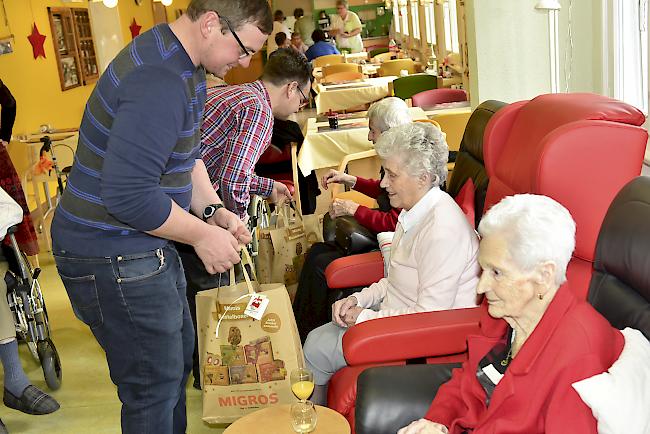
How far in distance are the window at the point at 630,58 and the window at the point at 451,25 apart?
4682 millimetres

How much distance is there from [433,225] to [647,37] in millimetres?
2014

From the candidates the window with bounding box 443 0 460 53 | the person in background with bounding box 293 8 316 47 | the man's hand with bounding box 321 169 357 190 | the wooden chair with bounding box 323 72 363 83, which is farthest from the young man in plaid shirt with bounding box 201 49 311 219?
the person in background with bounding box 293 8 316 47

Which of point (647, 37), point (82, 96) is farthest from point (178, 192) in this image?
point (82, 96)

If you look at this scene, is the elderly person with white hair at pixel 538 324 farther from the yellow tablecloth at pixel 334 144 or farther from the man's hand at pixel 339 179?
the yellow tablecloth at pixel 334 144

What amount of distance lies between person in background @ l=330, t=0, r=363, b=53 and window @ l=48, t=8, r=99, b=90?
13.5ft

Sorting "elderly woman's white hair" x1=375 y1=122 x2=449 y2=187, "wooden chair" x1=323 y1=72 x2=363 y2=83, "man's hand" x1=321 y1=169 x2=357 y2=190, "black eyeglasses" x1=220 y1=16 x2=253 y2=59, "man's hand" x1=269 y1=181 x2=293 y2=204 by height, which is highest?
"black eyeglasses" x1=220 y1=16 x2=253 y2=59

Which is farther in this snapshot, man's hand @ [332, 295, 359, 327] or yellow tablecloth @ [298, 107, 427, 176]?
yellow tablecloth @ [298, 107, 427, 176]

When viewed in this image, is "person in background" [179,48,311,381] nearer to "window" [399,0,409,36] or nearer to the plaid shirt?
the plaid shirt

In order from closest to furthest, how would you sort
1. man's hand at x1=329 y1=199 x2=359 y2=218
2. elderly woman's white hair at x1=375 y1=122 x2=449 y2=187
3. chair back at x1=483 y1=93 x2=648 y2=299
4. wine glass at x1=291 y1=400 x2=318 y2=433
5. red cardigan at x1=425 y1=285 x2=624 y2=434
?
red cardigan at x1=425 y1=285 x2=624 y2=434 → chair back at x1=483 y1=93 x2=648 y2=299 → wine glass at x1=291 y1=400 x2=318 y2=433 → elderly woman's white hair at x1=375 y1=122 x2=449 y2=187 → man's hand at x1=329 y1=199 x2=359 y2=218

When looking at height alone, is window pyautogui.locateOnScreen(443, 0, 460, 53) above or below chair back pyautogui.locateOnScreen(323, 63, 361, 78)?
above

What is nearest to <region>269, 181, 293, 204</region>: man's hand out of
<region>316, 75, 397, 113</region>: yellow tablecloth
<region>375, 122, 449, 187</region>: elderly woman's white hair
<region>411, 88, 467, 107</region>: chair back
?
<region>375, 122, 449, 187</region>: elderly woman's white hair

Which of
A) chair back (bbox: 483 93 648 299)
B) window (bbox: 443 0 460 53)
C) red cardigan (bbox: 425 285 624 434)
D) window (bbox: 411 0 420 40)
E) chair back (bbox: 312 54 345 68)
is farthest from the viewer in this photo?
window (bbox: 411 0 420 40)

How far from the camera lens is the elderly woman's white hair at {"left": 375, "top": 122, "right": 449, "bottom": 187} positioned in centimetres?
253

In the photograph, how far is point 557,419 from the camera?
58.0 inches
